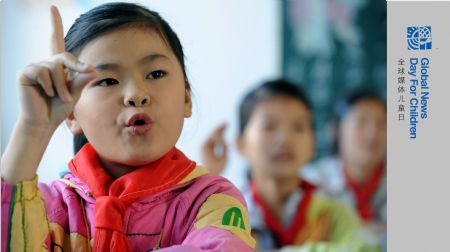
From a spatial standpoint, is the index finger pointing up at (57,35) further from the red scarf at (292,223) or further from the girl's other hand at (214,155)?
the red scarf at (292,223)

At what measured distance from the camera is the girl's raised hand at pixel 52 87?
21.8 inches

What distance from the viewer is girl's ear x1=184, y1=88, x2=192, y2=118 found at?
2.18ft

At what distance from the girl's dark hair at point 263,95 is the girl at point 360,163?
352 millimetres

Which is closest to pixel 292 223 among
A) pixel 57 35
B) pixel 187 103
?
pixel 187 103

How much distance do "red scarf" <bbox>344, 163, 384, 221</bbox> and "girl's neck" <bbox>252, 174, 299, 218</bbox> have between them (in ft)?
1.14

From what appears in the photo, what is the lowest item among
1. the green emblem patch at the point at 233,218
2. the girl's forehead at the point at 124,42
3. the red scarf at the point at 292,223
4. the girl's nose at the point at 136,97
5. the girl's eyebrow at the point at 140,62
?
the red scarf at the point at 292,223

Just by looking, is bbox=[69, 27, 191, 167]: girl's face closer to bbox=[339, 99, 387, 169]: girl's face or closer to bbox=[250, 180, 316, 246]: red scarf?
bbox=[250, 180, 316, 246]: red scarf

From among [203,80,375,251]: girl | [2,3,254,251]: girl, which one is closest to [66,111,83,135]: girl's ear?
[2,3,254,251]: girl

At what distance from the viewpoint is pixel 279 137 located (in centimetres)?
156

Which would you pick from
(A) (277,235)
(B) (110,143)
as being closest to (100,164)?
(B) (110,143)

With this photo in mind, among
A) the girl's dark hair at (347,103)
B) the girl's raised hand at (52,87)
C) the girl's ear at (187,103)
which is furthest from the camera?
the girl's dark hair at (347,103)

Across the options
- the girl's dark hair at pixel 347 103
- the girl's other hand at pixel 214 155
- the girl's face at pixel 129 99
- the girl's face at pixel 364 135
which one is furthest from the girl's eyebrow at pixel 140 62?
the girl's dark hair at pixel 347 103

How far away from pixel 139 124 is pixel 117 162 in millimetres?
46

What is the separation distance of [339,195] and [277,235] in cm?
54
